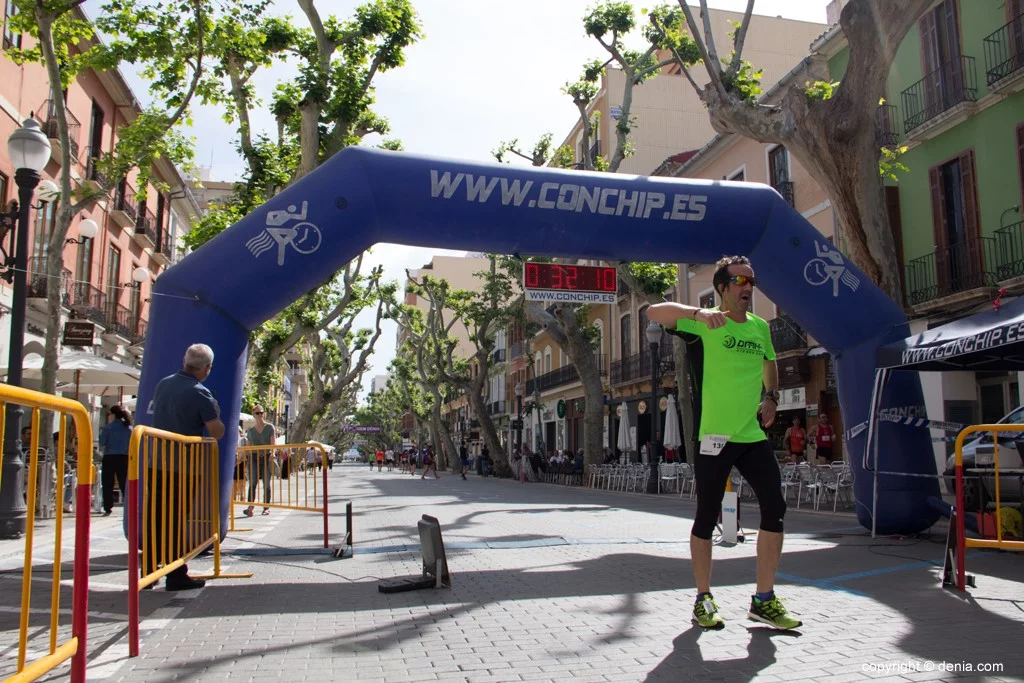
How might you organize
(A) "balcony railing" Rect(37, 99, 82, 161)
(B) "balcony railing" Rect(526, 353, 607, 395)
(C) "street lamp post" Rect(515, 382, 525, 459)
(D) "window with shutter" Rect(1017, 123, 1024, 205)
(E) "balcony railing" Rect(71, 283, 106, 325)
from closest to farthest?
(D) "window with shutter" Rect(1017, 123, 1024, 205) < (A) "balcony railing" Rect(37, 99, 82, 161) < (E) "balcony railing" Rect(71, 283, 106, 325) < (B) "balcony railing" Rect(526, 353, 607, 395) < (C) "street lamp post" Rect(515, 382, 525, 459)

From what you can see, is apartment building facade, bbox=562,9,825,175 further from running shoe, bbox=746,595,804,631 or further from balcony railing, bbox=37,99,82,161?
running shoe, bbox=746,595,804,631

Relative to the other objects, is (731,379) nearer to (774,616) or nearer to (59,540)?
(774,616)

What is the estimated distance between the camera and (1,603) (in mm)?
5285

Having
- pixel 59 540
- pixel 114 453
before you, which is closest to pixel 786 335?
pixel 114 453

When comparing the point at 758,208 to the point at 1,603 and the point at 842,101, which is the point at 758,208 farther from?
the point at 1,603

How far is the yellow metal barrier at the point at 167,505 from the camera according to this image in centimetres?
414

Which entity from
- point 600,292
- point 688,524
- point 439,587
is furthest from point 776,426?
point 439,587

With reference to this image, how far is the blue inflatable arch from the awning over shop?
60 centimetres

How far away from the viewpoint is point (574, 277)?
504 inches

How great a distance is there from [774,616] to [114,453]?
10713 millimetres

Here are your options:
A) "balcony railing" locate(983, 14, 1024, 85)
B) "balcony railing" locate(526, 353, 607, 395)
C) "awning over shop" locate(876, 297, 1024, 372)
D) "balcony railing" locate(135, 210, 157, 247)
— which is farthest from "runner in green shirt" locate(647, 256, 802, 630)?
"balcony railing" locate(526, 353, 607, 395)

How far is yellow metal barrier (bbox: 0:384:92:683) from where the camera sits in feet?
8.84

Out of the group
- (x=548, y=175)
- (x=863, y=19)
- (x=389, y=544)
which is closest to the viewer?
(x=548, y=175)

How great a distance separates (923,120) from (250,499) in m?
16.2
